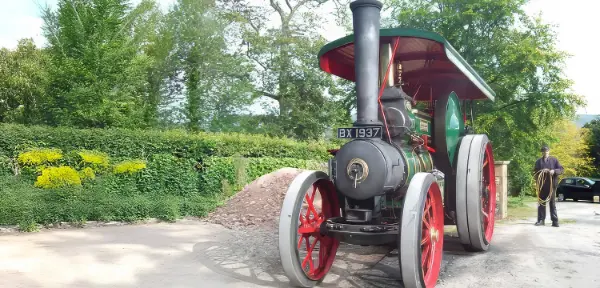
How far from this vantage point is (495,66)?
1552cm

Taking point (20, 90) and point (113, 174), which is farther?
point (20, 90)

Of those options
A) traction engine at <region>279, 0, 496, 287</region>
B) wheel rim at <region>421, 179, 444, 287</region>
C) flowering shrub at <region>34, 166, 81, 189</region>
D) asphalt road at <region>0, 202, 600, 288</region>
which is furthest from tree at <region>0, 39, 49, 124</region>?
wheel rim at <region>421, 179, 444, 287</region>

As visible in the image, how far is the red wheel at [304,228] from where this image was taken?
462cm

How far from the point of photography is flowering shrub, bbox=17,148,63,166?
1005 cm

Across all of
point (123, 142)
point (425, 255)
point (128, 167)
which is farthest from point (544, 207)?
point (123, 142)

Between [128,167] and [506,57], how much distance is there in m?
11.5

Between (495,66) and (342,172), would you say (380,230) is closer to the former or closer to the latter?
(342,172)

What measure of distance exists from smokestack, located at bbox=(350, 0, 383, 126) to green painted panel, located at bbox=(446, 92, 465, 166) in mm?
1790

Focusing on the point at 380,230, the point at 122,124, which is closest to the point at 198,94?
the point at 122,124

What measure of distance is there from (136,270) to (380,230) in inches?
115

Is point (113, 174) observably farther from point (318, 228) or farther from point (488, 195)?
point (488, 195)

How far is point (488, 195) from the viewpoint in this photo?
741 centimetres

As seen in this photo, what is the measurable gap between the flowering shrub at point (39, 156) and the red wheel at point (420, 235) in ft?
27.5

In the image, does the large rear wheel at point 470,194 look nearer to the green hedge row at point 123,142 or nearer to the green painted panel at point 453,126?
the green painted panel at point 453,126
